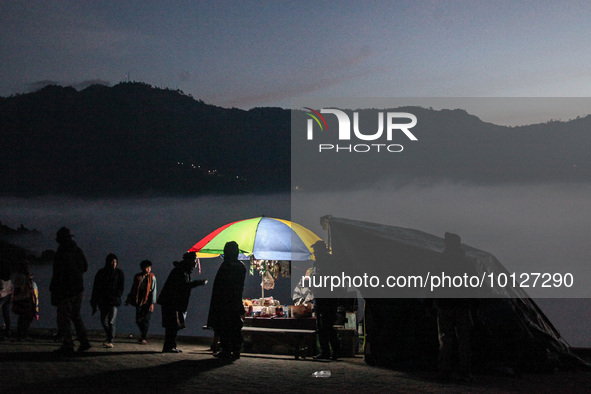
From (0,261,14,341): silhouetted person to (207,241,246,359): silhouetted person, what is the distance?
5.29 m

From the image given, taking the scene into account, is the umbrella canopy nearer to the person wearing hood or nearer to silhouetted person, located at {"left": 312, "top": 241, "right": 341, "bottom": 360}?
the person wearing hood

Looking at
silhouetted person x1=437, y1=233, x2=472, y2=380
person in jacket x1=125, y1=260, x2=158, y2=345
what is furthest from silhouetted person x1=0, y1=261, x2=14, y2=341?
silhouetted person x1=437, y1=233, x2=472, y2=380

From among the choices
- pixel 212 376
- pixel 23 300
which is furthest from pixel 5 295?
pixel 212 376

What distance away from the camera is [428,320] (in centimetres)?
1220

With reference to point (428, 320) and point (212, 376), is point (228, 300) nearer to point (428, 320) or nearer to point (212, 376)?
point (212, 376)

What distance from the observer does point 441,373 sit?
1070 cm

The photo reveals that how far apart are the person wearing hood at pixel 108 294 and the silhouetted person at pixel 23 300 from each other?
227cm

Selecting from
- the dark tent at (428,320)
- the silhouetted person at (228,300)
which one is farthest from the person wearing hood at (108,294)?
the dark tent at (428,320)

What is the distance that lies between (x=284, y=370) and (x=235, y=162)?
7466 cm

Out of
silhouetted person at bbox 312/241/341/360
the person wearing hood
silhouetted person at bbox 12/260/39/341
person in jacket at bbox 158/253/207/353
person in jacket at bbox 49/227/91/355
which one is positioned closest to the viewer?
person in jacket at bbox 49/227/91/355

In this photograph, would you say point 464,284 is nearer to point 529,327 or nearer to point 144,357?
point 529,327

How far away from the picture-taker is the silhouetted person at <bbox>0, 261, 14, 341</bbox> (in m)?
15.1

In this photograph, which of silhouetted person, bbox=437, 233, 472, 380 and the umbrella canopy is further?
the umbrella canopy

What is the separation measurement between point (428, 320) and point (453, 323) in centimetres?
156
